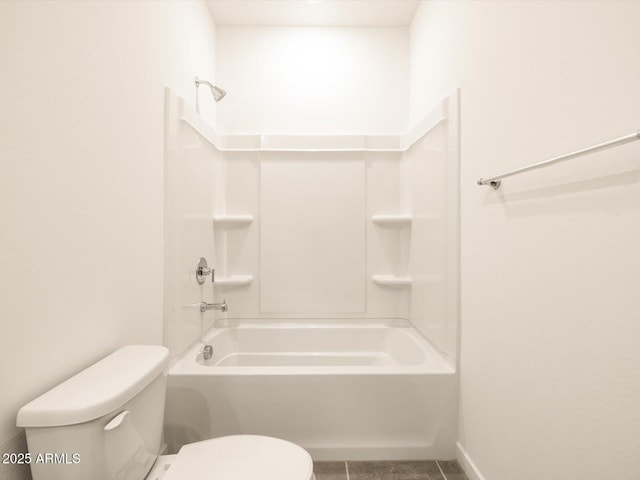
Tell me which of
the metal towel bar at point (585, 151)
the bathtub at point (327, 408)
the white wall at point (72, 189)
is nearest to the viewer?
the metal towel bar at point (585, 151)

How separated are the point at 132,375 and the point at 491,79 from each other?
163 cm

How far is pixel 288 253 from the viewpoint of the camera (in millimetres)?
2455

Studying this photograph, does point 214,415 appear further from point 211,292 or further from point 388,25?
point 388,25

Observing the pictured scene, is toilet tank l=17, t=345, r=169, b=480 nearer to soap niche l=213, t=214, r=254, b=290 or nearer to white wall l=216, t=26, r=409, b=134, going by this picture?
soap niche l=213, t=214, r=254, b=290

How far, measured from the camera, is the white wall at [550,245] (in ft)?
2.60

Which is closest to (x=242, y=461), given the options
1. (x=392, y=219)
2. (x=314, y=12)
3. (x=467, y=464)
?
(x=467, y=464)

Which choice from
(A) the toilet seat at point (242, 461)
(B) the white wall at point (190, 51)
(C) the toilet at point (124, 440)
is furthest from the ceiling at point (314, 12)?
(A) the toilet seat at point (242, 461)

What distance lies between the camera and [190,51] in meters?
1.96

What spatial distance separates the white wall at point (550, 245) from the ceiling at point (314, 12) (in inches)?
34.3

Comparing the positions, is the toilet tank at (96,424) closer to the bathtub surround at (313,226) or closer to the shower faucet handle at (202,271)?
the shower faucet handle at (202,271)

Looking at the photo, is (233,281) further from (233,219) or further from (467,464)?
(467,464)

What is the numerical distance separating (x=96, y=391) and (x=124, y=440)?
165mm

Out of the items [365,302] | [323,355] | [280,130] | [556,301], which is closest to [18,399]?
[556,301]

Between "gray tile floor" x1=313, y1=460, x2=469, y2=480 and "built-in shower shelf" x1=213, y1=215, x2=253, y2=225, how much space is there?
5.01ft
